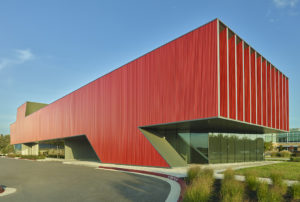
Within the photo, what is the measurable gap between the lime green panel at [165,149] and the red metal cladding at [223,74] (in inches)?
267

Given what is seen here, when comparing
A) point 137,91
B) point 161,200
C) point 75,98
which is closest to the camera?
point 161,200

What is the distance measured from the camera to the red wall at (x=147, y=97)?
18156 millimetres

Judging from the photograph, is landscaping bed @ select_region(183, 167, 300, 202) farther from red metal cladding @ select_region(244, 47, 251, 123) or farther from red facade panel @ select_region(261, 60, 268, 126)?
red facade panel @ select_region(261, 60, 268, 126)

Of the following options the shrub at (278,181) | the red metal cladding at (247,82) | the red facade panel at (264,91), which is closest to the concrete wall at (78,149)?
the red facade panel at (264,91)

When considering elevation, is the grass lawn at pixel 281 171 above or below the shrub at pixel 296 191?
below

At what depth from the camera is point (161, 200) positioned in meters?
8.86

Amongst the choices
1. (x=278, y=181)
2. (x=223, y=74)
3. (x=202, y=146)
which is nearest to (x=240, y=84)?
(x=223, y=74)

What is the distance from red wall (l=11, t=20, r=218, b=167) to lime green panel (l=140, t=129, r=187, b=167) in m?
0.48

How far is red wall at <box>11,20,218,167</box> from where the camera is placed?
1816 centimetres

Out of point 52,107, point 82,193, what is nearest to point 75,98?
point 52,107

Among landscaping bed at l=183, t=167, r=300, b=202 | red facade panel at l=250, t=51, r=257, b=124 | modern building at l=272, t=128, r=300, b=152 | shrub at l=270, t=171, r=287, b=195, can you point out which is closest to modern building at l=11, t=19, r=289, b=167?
red facade panel at l=250, t=51, r=257, b=124

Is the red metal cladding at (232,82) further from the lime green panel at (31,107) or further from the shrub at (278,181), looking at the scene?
the lime green panel at (31,107)

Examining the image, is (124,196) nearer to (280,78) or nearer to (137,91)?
(137,91)

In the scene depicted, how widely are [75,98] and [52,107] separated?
12.2 meters
